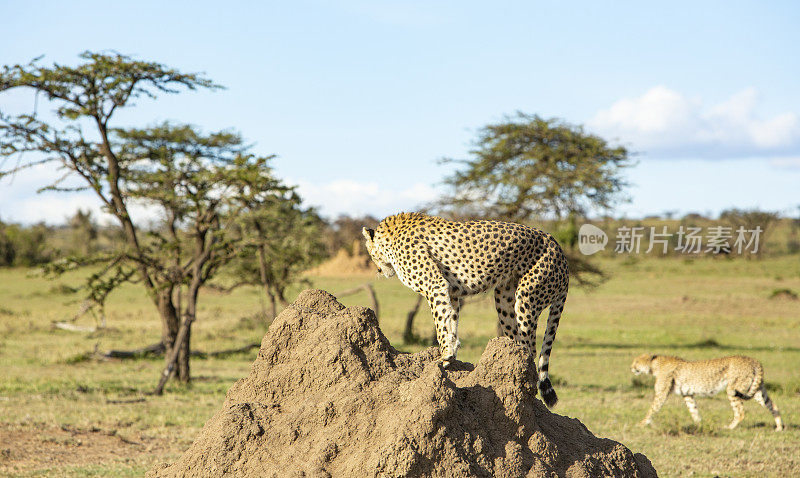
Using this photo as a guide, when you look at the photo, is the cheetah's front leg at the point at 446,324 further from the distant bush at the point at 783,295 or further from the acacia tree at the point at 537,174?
the distant bush at the point at 783,295

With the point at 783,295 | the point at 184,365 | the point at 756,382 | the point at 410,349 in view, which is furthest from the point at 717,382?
the point at 783,295

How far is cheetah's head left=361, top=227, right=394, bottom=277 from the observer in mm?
5441

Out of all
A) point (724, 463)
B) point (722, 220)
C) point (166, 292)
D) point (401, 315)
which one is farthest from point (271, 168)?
point (722, 220)

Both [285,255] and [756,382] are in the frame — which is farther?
[285,255]

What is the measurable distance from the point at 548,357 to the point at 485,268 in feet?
2.44

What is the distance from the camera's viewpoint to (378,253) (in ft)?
18.0

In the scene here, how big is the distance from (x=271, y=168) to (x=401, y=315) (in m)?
14.8

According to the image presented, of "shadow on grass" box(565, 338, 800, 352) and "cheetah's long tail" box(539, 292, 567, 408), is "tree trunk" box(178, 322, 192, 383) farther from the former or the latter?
"shadow on grass" box(565, 338, 800, 352)

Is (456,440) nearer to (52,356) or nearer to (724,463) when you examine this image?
(724,463)

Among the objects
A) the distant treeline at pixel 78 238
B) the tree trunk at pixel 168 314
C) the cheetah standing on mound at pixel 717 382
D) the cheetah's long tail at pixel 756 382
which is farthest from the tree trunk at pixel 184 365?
the distant treeline at pixel 78 238

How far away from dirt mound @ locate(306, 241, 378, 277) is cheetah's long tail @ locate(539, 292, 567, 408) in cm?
4195

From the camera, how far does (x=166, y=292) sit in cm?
1425

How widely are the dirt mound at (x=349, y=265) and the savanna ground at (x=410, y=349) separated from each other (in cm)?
970

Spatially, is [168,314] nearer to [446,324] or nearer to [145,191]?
[145,191]
